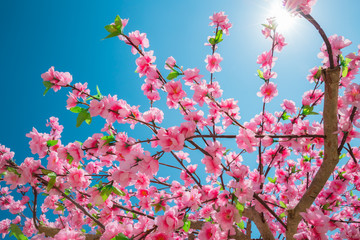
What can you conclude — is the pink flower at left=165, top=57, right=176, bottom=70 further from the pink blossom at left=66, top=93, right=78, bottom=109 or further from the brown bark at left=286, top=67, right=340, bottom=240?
the brown bark at left=286, top=67, right=340, bottom=240

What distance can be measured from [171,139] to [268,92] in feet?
6.08

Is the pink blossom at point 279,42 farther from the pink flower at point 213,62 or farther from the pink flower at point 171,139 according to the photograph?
the pink flower at point 171,139

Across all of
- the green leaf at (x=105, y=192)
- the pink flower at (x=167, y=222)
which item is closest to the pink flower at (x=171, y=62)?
the green leaf at (x=105, y=192)

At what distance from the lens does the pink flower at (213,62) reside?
8.72 ft

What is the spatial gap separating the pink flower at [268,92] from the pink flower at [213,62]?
679mm

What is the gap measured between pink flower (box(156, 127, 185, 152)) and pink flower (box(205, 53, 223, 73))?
4.62 feet

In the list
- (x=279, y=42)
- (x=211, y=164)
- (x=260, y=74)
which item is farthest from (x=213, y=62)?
(x=211, y=164)

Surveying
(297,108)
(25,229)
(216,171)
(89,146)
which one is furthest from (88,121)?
(25,229)

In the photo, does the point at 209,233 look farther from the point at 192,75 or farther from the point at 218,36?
the point at 218,36

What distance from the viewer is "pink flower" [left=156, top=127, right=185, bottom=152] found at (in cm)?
159

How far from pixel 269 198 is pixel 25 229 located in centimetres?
641

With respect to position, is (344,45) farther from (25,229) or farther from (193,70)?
(25,229)

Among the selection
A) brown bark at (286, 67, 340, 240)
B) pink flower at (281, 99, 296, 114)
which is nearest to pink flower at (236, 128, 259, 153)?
brown bark at (286, 67, 340, 240)

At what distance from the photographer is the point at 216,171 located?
189 cm
